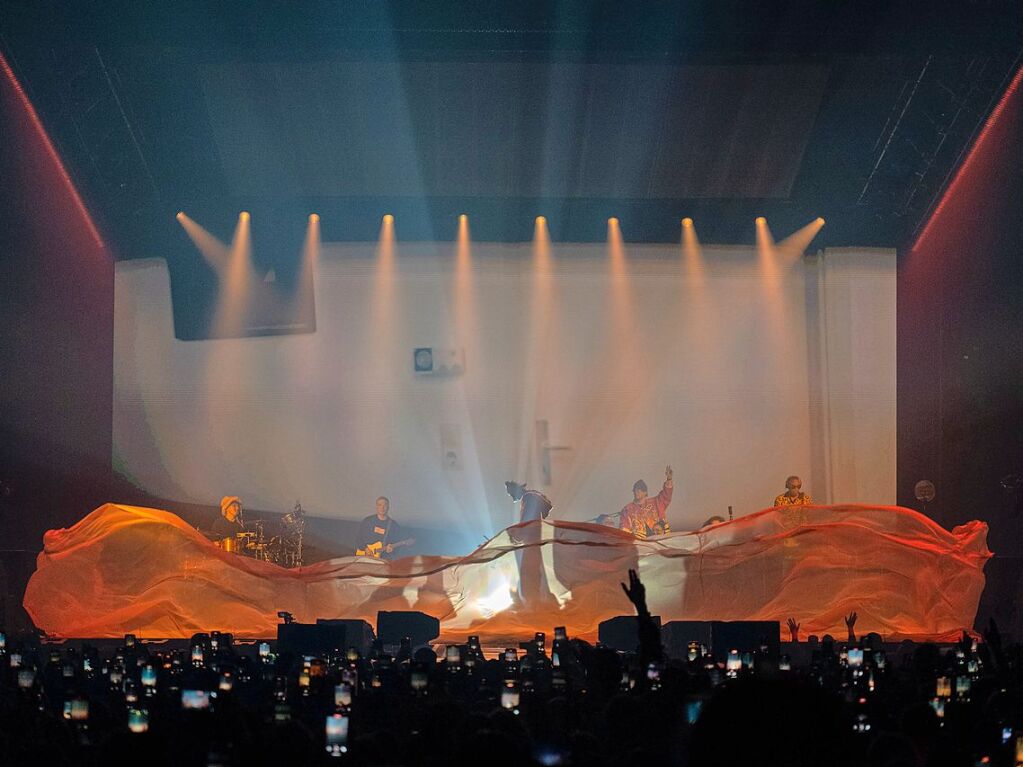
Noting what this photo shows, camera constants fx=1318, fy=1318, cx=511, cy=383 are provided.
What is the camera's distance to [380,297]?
18125mm

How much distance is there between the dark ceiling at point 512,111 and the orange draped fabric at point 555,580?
533cm

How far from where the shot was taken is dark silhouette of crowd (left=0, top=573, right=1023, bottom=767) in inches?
78.6

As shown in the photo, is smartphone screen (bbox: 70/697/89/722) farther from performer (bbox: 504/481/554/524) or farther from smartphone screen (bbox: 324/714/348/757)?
performer (bbox: 504/481/554/524)

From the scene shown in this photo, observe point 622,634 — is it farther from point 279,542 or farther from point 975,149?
point 975,149

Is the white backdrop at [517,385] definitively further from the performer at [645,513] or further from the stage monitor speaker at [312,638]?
the stage monitor speaker at [312,638]

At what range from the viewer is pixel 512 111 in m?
15.3

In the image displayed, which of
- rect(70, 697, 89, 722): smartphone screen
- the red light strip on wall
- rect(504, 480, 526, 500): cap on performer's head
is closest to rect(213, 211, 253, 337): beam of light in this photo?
rect(504, 480, 526, 500): cap on performer's head

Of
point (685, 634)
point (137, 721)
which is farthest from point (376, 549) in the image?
point (137, 721)

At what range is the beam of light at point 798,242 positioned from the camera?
1756 centimetres

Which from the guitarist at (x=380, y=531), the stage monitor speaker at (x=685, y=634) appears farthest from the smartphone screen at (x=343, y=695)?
the guitarist at (x=380, y=531)

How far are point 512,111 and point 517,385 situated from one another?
4.20 metres

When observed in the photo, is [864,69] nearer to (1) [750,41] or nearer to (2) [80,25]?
(1) [750,41]

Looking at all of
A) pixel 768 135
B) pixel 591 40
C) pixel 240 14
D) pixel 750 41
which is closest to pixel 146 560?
pixel 240 14

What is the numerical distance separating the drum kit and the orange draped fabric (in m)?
5.00
